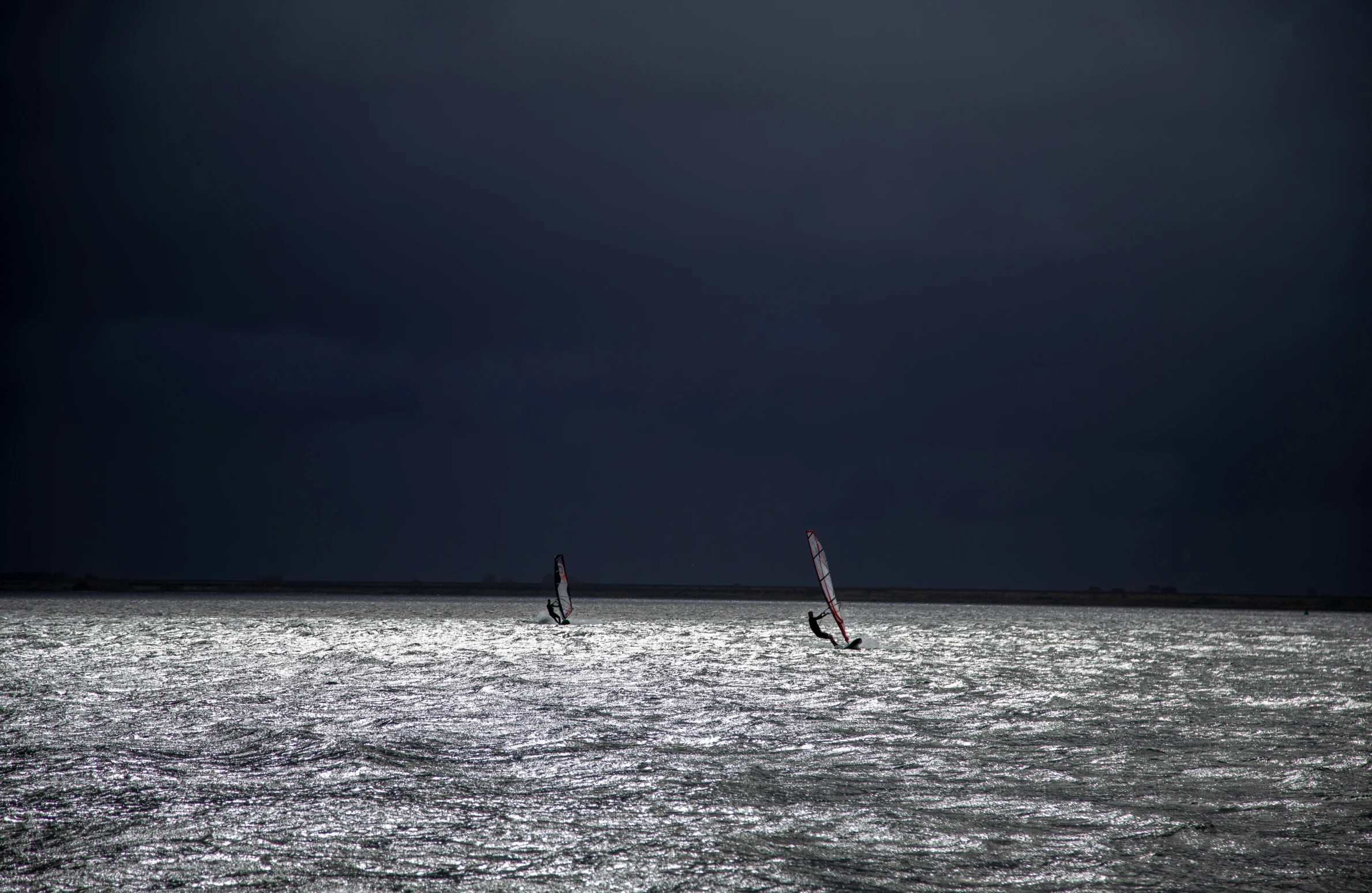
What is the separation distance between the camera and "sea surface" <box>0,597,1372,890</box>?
1041cm

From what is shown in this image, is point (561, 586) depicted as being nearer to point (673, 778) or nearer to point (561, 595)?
point (561, 595)

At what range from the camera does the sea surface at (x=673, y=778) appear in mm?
10406

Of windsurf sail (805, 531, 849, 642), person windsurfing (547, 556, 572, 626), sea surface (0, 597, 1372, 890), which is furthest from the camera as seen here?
person windsurfing (547, 556, 572, 626)

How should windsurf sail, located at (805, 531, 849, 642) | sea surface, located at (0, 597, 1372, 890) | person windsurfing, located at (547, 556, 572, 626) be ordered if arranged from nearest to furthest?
sea surface, located at (0, 597, 1372, 890), windsurf sail, located at (805, 531, 849, 642), person windsurfing, located at (547, 556, 572, 626)

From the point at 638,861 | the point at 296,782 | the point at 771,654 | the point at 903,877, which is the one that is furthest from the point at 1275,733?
the point at 771,654

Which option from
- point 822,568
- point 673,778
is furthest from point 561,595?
point 673,778

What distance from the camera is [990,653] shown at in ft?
157

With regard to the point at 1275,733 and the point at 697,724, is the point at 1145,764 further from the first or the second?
the point at 697,724

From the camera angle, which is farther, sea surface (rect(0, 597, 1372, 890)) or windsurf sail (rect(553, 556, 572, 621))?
windsurf sail (rect(553, 556, 572, 621))

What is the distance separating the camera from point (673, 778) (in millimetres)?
15227

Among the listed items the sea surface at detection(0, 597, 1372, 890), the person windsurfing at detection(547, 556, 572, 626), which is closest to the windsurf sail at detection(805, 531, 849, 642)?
the sea surface at detection(0, 597, 1372, 890)

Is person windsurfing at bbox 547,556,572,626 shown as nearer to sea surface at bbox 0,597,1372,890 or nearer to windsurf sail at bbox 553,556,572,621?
windsurf sail at bbox 553,556,572,621

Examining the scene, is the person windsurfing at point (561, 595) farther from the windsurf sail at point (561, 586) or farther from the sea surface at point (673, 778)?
the sea surface at point (673, 778)

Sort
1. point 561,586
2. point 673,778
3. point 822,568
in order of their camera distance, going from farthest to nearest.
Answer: point 561,586 < point 822,568 < point 673,778
